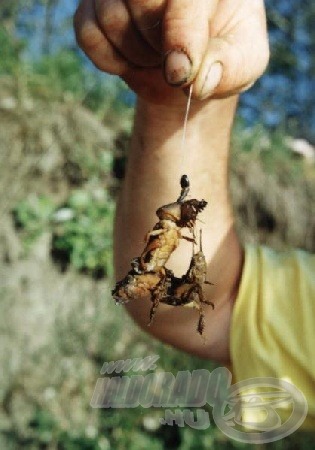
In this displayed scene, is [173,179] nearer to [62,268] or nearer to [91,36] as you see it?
[91,36]

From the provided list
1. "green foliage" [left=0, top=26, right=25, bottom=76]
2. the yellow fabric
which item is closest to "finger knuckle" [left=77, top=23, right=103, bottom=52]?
the yellow fabric

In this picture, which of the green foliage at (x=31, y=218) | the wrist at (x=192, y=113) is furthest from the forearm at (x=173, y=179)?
the green foliage at (x=31, y=218)

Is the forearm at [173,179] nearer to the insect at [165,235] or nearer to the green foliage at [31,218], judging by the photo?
the insect at [165,235]

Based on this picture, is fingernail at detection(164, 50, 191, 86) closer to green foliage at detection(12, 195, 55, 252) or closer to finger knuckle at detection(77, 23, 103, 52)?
finger knuckle at detection(77, 23, 103, 52)

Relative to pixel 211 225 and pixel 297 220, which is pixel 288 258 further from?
pixel 297 220

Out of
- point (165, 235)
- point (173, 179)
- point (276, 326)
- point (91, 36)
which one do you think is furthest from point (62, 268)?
point (165, 235)

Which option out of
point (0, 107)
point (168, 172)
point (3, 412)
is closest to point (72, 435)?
point (3, 412)

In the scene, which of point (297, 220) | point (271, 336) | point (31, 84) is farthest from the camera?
point (297, 220)
